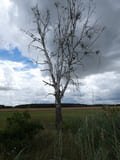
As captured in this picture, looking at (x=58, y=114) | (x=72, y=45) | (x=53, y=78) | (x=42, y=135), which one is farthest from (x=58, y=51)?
(x=42, y=135)

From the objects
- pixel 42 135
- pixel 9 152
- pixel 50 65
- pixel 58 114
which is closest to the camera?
pixel 9 152

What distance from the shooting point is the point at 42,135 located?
244 inches

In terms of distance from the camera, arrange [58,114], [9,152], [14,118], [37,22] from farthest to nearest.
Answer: [37,22], [58,114], [14,118], [9,152]

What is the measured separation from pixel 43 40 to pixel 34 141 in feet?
25.0

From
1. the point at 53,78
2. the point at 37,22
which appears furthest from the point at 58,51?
the point at 37,22

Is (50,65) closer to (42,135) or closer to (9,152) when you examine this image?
(42,135)

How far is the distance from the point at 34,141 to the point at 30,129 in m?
0.56

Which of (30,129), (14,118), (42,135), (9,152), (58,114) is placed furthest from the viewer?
(58,114)

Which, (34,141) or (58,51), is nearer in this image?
(34,141)

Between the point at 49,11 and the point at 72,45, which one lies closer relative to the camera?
the point at 72,45

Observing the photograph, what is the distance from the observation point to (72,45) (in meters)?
11.1

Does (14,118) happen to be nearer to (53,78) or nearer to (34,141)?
(34,141)

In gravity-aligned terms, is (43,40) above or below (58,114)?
above

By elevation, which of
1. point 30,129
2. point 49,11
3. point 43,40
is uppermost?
point 49,11
